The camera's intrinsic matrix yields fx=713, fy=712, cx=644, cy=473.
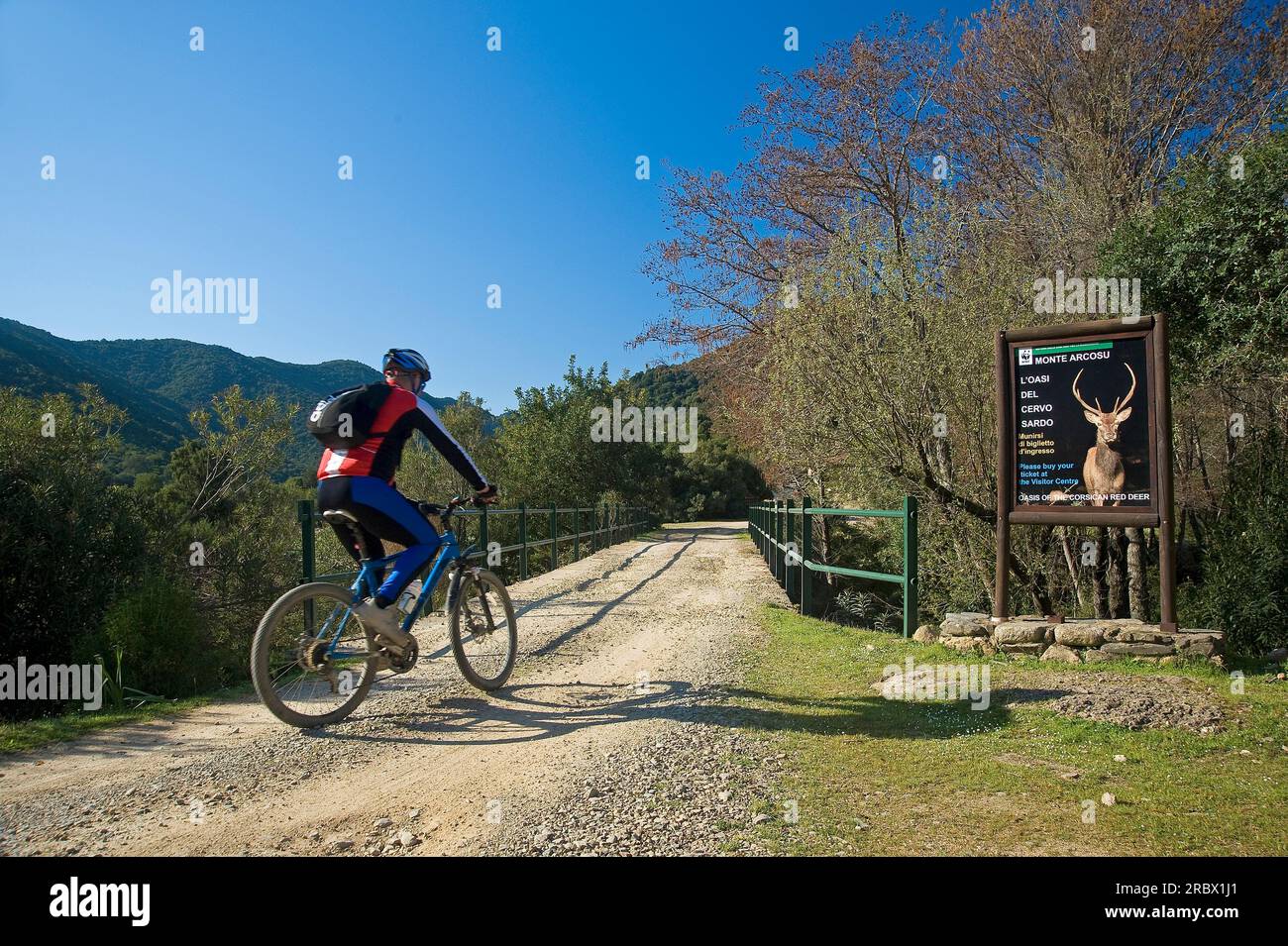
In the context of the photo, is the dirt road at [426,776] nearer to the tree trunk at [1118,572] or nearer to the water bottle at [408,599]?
the water bottle at [408,599]

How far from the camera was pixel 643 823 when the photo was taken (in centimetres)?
260

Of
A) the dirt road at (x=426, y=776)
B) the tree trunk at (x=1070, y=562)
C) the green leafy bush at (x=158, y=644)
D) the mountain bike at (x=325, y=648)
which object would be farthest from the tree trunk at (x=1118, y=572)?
the green leafy bush at (x=158, y=644)

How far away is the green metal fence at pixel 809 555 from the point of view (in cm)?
627

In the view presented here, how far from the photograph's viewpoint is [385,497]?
12.4ft

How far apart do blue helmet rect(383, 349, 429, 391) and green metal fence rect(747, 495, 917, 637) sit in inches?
154

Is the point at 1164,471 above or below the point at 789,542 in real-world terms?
above

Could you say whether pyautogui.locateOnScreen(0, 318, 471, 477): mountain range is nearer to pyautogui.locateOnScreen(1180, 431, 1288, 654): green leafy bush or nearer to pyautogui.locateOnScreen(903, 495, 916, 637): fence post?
pyautogui.locateOnScreen(903, 495, 916, 637): fence post

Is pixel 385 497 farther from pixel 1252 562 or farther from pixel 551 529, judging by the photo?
pixel 551 529

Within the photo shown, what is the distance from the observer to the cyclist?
3.72 meters

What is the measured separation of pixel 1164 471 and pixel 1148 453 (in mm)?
201

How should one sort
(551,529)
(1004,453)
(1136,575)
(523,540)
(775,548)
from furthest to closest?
(551,529) → (775,548) → (523,540) → (1136,575) → (1004,453)

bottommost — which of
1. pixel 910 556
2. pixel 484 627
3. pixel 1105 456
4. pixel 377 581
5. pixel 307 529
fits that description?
pixel 484 627

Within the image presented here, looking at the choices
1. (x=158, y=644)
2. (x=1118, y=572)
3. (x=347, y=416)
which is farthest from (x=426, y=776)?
(x=1118, y=572)
